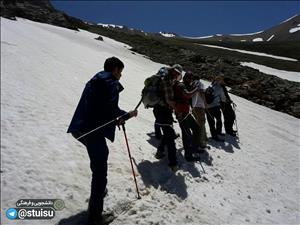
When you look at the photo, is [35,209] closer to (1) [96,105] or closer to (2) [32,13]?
(1) [96,105]

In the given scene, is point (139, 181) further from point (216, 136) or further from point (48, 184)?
point (216, 136)

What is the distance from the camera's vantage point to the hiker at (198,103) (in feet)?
37.2

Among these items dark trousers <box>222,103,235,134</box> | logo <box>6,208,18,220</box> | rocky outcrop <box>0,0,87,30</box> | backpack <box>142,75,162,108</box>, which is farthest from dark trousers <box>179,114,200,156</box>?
rocky outcrop <box>0,0,87,30</box>

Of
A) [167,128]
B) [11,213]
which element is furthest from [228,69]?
[11,213]

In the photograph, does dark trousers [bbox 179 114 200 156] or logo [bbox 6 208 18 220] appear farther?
dark trousers [bbox 179 114 200 156]

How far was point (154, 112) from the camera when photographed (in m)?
9.52

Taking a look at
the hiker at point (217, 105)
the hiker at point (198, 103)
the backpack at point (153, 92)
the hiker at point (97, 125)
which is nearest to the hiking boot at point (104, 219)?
the hiker at point (97, 125)

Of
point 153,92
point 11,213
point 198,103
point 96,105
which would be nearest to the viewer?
point 11,213

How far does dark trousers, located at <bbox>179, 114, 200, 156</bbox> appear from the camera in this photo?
9961 mm

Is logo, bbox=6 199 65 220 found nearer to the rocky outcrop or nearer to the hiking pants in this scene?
the hiking pants

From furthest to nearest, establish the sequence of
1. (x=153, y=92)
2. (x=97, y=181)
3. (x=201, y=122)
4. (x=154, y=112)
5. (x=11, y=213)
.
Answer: (x=201, y=122) < (x=154, y=112) < (x=153, y=92) < (x=97, y=181) < (x=11, y=213)

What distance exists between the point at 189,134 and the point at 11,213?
5.92 metres

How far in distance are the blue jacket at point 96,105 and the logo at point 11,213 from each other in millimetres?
1748

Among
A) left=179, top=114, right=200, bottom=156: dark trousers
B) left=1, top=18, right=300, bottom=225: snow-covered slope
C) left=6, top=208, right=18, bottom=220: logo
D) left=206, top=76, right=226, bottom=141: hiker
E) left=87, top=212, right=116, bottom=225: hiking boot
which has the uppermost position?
left=206, top=76, right=226, bottom=141: hiker
